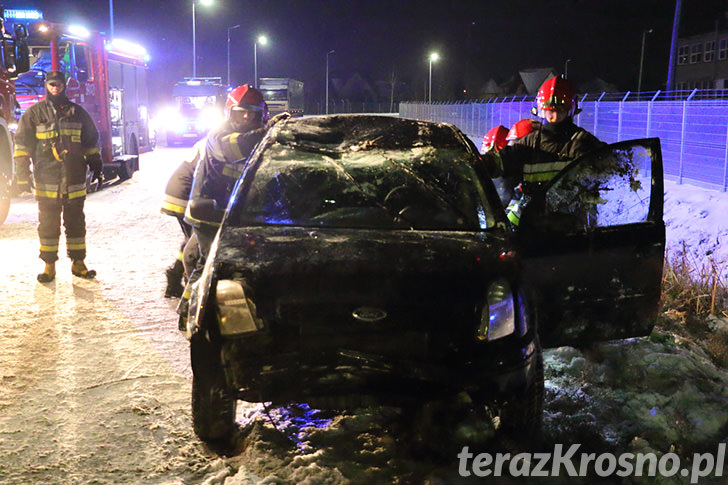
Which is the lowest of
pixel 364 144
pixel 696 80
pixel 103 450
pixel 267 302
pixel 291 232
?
pixel 103 450

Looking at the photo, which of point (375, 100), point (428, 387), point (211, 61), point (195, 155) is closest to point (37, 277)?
point (195, 155)

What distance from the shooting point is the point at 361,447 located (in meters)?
3.56

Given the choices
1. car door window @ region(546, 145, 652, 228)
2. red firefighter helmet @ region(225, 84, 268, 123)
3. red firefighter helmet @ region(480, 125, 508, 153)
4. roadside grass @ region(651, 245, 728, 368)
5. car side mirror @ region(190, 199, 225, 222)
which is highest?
red firefighter helmet @ region(225, 84, 268, 123)

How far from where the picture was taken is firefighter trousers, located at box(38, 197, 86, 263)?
6.95 meters

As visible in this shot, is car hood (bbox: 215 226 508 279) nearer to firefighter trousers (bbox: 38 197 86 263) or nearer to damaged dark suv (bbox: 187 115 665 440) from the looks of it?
damaged dark suv (bbox: 187 115 665 440)

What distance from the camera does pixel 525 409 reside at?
3355 mm

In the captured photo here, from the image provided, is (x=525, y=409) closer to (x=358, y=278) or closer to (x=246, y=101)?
(x=358, y=278)

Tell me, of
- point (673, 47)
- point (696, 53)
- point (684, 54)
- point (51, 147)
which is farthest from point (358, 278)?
point (684, 54)

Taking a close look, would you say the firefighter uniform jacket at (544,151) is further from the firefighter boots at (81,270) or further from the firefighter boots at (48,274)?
the firefighter boots at (48,274)

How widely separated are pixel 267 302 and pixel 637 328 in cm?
232

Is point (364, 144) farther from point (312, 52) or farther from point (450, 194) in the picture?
point (312, 52)

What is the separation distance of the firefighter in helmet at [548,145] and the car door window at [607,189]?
2.20 ft

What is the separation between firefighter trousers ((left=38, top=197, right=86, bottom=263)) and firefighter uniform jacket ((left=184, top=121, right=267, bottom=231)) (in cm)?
227

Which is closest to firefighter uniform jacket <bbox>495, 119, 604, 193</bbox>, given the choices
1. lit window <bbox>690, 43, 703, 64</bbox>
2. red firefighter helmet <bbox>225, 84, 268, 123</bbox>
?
red firefighter helmet <bbox>225, 84, 268, 123</bbox>
